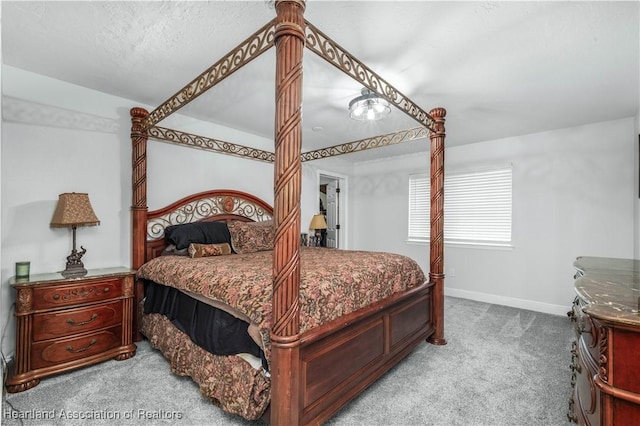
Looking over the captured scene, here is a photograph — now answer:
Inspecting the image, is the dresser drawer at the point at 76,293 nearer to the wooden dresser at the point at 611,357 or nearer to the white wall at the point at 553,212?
the wooden dresser at the point at 611,357

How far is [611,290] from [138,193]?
3.60 metres

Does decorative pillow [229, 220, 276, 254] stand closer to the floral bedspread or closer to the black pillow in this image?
the black pillow

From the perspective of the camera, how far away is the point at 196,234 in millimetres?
3188

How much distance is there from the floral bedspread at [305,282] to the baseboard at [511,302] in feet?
7.34

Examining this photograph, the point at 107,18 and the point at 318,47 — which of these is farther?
the point at 107,18

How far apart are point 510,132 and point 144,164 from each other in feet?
14.9

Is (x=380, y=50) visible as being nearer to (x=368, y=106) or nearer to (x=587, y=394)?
(x=368, y=106)

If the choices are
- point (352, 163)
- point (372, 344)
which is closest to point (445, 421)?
point (372, 344)

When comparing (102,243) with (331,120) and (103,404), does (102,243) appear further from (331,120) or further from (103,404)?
(331,120)

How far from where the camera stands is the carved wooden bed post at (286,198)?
1.51 metres

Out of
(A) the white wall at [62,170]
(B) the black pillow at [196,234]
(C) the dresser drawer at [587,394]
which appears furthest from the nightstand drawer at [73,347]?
(C) the dresser drawer at [587,394]

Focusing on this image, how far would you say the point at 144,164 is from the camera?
3.00 meters

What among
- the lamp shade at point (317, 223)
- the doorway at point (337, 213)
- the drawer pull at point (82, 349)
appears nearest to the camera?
the drawer pull at point (82, 349)

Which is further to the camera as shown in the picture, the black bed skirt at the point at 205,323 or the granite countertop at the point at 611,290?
the black bed skirt at the point at 205,323
